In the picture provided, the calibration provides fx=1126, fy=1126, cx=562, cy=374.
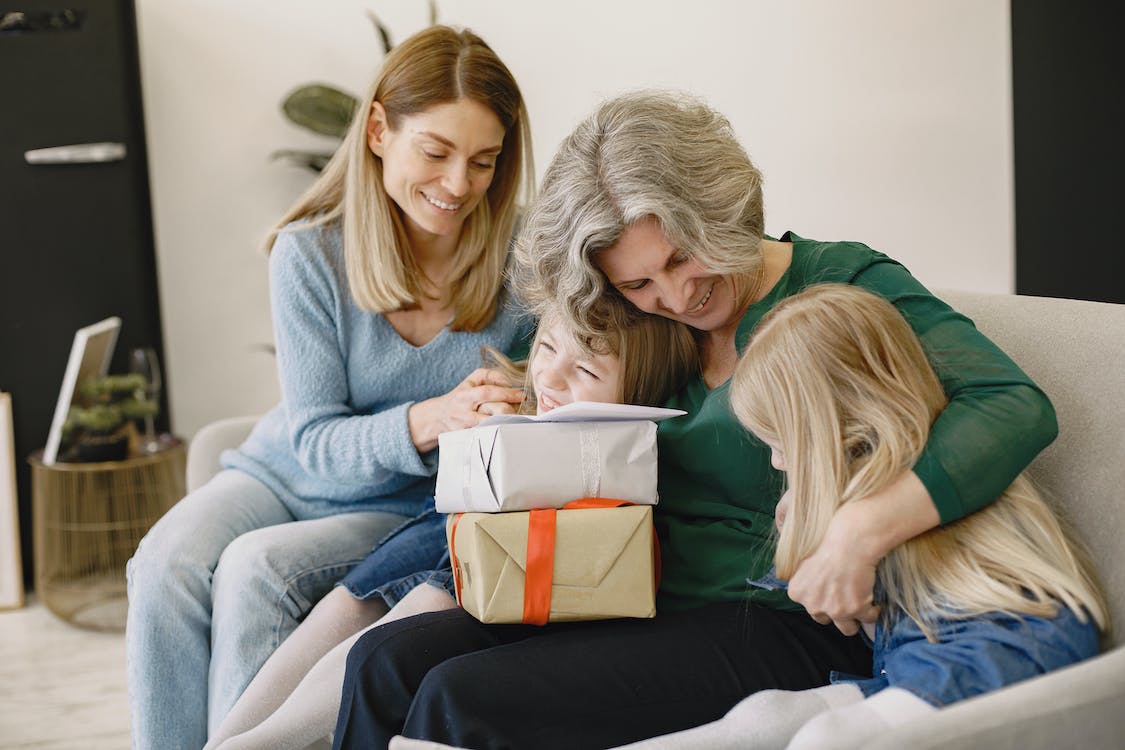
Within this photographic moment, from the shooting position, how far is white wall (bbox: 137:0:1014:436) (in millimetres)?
3826

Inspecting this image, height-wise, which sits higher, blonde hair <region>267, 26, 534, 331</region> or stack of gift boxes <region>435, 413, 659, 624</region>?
blonde hair <region>267, 26, 534, 331</region>

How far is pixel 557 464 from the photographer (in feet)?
4.86

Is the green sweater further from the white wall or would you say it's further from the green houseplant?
the white wall

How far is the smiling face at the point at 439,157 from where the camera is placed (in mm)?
2010

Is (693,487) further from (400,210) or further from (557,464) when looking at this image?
(400,210)

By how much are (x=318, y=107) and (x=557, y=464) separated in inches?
98.6

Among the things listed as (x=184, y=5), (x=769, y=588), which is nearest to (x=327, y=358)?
(x=769, y=588)

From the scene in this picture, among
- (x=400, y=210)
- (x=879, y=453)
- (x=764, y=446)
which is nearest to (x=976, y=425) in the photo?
(x=879, y=453)

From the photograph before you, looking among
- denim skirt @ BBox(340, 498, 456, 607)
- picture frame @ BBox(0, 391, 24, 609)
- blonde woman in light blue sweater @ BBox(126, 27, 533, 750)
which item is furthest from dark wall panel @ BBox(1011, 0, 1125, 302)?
picture frame @ BBox(0, 391, 24, 609)

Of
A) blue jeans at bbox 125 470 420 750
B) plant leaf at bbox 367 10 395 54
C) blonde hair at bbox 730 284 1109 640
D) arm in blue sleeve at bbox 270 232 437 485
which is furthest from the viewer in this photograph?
plant leaf at bbox 367 10 395 54

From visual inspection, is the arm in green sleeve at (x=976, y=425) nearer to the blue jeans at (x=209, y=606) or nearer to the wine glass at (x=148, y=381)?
the blue jeans at (x=209, y=606)

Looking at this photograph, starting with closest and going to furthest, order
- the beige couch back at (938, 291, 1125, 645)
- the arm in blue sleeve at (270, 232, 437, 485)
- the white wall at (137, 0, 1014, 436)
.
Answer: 1. the beige couch back at (938, 291, 1125, 645)
2. the arm in blue sleeve at (270, 232, 437, 485)
3. the white wall at (137, 0, 1014, 436)

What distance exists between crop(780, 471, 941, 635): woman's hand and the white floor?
1.83 m

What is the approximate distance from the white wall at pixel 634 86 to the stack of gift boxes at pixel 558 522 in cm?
266
